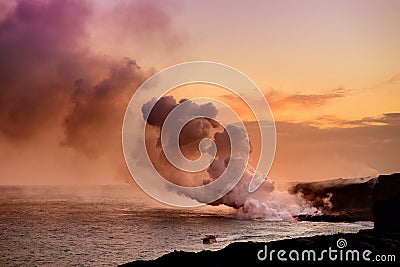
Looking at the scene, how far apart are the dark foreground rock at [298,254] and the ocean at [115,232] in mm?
16869

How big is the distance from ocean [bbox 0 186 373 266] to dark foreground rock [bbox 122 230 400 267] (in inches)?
664

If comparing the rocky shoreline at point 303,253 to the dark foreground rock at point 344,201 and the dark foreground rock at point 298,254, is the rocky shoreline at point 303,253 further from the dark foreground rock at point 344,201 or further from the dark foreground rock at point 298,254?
the dark foreground rock at point 344,201

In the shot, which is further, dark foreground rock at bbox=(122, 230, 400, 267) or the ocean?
the ocean

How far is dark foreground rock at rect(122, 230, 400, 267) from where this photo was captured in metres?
22.6

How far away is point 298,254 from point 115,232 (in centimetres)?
3430

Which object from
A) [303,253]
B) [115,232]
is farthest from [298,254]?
[115,232]

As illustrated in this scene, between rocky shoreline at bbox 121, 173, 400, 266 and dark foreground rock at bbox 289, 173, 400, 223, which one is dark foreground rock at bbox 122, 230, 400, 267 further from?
dark foreground rock at bbox 289, 173, 400, 223

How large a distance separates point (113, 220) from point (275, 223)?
806 inches

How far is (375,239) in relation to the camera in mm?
25156

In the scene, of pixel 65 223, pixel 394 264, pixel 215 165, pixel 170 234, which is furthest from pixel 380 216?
pixel 65 223

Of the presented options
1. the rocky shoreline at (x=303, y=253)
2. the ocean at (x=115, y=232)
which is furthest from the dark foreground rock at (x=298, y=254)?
the ocean at (x=115, y=232)

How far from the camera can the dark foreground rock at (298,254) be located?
2261 centimetres

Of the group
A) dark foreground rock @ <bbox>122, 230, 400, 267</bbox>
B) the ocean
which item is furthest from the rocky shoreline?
the ocean

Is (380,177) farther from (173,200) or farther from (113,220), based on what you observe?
(173,200)
